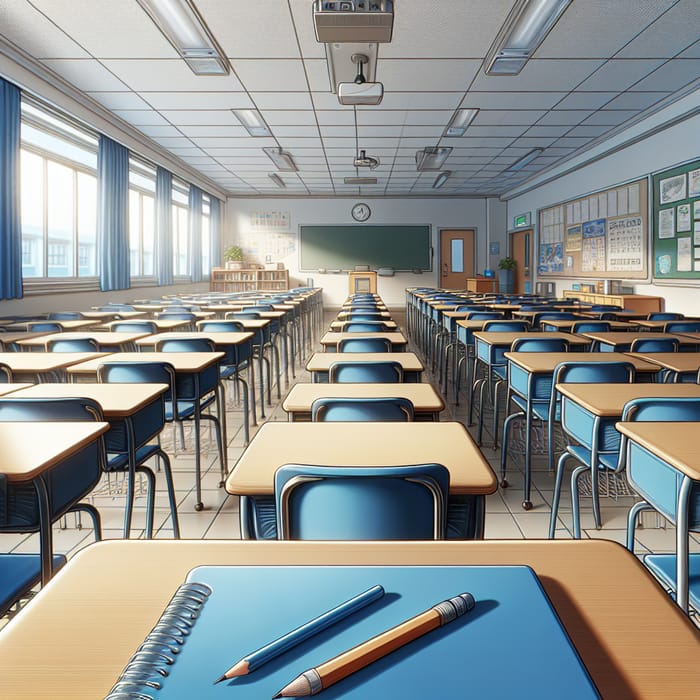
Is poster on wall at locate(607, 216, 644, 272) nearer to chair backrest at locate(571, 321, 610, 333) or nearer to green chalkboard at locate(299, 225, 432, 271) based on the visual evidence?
→ chair backrest at locate(571, 321, 610, 333)

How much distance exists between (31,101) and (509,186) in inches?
431

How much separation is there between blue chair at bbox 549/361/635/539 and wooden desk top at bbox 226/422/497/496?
0.90 metres

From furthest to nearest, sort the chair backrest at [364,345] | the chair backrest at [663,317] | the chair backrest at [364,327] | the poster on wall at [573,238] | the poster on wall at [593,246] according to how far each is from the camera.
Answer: the poster on wall at [573,238], the poster on wall at [593,246], the chair backrest at [663,317], the chair backrest at [364,327], the chair backrest at [364,345]

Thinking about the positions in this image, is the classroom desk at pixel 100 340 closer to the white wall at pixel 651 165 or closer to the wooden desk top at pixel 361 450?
the wooden desk top at pixel 361 450

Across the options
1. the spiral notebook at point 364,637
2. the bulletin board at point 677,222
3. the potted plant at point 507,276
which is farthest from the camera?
the potted plant at point 507,276

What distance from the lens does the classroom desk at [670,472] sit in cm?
149

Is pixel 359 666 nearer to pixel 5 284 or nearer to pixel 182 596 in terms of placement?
pixel 182 596

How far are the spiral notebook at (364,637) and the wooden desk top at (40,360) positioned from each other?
262 cm

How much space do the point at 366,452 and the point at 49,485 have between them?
0.92 meters

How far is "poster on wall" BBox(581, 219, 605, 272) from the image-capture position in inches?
400

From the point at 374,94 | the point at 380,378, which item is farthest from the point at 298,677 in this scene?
the point at 374,94

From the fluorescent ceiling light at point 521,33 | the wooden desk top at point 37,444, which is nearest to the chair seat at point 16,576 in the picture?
the wooden desk top at point 37,444

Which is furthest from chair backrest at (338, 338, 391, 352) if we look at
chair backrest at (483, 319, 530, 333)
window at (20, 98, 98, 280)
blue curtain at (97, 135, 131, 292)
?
blue curtain at (97, 135, 131, 292)

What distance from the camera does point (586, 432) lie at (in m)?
2.52
